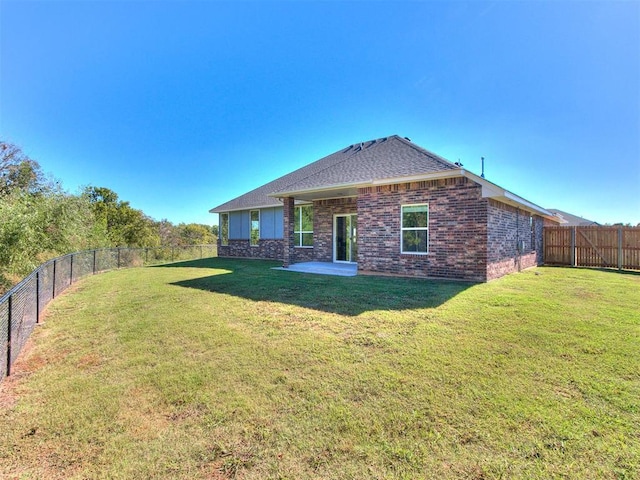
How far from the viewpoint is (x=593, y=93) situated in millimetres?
12570

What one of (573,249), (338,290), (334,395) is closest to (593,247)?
(573,249)

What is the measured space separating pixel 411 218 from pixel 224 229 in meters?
15.1

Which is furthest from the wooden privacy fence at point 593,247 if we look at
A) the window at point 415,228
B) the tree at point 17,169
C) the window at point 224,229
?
the tree at point 17,169

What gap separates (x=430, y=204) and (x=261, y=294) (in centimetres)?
581

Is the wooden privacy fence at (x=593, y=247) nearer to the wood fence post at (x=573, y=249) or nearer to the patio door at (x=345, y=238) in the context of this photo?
the wood fence post at (x=573, y=249)

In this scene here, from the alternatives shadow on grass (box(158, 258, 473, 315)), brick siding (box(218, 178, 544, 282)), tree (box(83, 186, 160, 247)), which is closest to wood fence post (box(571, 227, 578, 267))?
brick siding (box(218, 178, 544, 282))

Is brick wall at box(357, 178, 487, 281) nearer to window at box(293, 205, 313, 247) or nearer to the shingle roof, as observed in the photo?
the shingle roof

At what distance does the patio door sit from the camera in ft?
41.8

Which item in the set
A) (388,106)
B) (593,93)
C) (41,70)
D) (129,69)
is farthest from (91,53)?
(593,93)

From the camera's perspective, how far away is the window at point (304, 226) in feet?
48.5

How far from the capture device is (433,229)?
911 centimetres

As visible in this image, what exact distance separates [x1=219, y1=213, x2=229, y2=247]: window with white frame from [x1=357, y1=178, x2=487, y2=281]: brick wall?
42.1 feet

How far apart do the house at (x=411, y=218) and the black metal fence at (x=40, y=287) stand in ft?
25.1

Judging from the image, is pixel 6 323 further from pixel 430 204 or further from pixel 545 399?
pixel 430 204
